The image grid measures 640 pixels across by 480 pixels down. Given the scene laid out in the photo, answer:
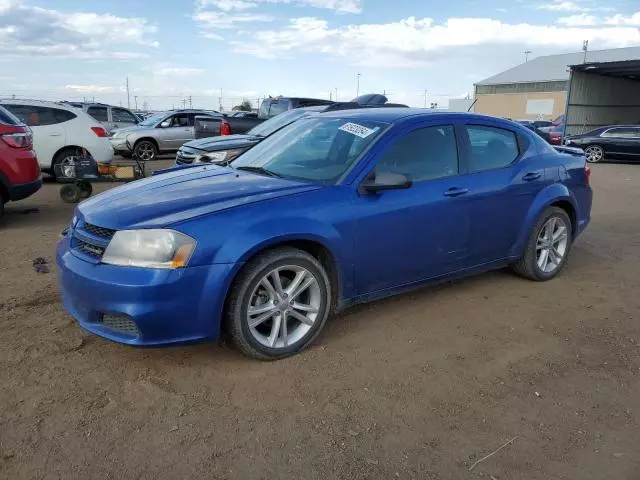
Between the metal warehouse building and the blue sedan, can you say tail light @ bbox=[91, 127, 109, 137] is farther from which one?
the metal warehouse building

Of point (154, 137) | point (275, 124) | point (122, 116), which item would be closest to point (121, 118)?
point (122, 116)

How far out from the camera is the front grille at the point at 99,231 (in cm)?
316

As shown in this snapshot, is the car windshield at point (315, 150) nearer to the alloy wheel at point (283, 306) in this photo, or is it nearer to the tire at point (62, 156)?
the alloy wheel at point (283, 306)

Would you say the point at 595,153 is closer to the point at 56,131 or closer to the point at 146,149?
the point at 146,149

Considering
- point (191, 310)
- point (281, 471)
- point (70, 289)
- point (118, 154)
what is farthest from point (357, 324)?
point (118, 154)

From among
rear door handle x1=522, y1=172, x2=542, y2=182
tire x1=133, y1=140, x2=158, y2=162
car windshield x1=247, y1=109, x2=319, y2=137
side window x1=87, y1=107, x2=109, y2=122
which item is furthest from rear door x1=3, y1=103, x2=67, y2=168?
side window x1=87, y1=107, x2=109, y2=122

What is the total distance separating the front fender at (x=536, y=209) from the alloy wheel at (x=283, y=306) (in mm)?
2124

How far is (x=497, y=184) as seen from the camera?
14.5 ft

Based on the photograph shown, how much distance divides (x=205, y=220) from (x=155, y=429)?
1135 mm

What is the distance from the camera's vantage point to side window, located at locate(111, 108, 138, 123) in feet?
64.5

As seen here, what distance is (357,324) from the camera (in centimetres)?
403

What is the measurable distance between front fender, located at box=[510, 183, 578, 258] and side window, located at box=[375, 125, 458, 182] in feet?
3.24

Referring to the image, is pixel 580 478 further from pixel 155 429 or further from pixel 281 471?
pixel 155 429

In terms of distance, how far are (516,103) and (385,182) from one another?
4982 cm
